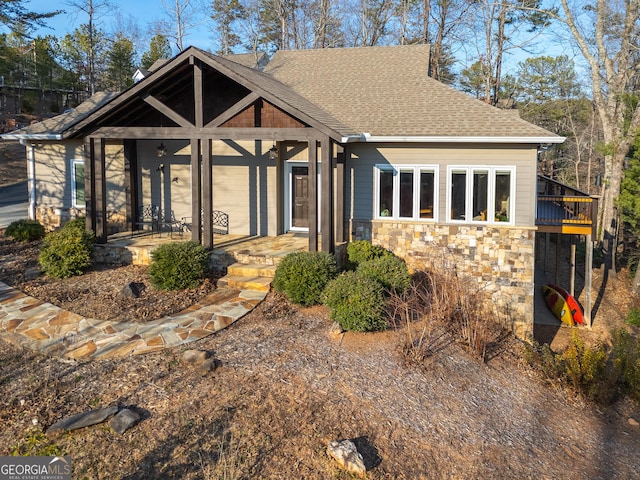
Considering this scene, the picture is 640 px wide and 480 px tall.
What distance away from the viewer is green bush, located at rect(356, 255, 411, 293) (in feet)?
30.9

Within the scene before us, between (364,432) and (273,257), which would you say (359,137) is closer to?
(273,257)

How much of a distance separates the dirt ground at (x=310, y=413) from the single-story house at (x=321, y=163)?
150 inches

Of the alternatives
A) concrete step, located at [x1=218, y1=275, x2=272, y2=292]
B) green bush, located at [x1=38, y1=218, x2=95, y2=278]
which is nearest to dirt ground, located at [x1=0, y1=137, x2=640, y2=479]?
concrete step, located at [x1=218, y1=275, x2=272, y2=292]

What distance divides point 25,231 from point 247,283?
24.0 feet

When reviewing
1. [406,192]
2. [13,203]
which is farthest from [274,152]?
[13,203]

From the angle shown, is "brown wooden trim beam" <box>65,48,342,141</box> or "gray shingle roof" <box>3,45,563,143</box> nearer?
"brown wooden trim beam" <box>65,48,342,141</box>

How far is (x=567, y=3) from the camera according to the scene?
19.7 m

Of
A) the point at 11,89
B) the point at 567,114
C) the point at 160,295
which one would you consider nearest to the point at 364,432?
the point at 160,295

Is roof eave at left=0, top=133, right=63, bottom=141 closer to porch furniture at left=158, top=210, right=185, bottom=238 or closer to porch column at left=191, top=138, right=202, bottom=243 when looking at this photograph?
porch furniture at left=158, top=210, right=185, bottom=238

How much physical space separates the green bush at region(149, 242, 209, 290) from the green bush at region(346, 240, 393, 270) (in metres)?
3.54

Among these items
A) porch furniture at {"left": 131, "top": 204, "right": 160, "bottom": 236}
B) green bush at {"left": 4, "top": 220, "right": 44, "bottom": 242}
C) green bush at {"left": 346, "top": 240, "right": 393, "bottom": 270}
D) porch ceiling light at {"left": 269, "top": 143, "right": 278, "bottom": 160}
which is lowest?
green bush at {"left": 346, "top": 240, "right": 393, "bottom": 270}

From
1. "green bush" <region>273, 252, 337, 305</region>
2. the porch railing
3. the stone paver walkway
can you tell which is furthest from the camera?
the porch railing

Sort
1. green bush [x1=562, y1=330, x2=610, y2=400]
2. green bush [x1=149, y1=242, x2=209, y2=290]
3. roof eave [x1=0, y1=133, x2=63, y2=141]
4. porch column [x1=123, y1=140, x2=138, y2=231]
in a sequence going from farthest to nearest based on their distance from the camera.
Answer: porch column [x1=123, y1=140, x2=138, y2=231]
roof eave [x1=0, y1=133, x2=63, y2=141]
green bush [x1=149, y1=242, x2=209, y2=290]
green bush [x1=562, y1=330, x2=610, y2=400]

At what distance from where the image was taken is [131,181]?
1414cm
